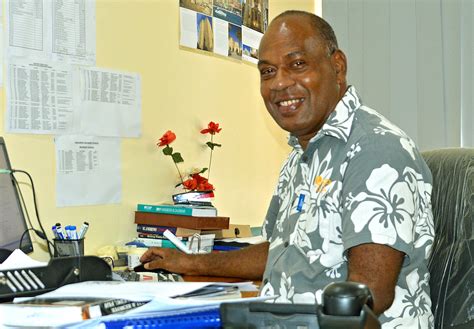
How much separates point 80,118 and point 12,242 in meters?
0.48

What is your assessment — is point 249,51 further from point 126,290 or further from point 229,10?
point 126,290

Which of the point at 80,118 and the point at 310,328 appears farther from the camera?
the point at 80,118

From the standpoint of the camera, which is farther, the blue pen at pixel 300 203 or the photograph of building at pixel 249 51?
the photograph of building at pixel 249 51

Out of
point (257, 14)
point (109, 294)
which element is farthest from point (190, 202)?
point (109, 294)

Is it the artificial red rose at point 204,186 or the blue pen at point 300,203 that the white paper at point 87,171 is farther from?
the blue pen at point 300,203

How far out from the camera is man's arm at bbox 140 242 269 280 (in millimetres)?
1771

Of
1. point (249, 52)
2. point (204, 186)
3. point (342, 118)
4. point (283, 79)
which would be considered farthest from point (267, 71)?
point (249, 52)

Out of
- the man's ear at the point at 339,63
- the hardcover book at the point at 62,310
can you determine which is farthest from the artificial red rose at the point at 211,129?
the hardcover book at the point at 62,310

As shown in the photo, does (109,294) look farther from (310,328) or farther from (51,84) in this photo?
(51,84)

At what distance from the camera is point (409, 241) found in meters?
1.24

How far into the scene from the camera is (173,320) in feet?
2.64

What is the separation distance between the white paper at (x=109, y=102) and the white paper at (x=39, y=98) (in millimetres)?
56

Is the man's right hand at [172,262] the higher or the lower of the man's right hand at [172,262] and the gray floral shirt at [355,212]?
the lower

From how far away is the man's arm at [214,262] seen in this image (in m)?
1.77
